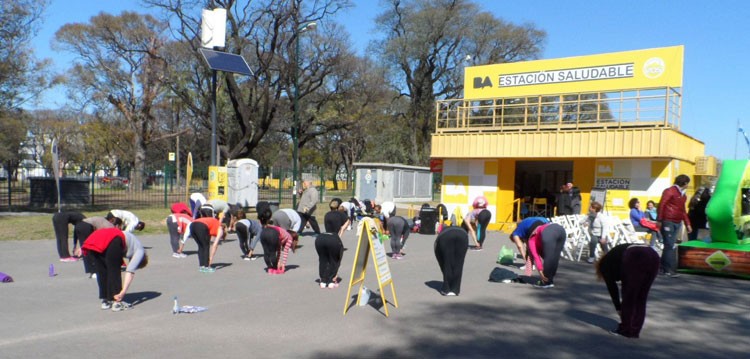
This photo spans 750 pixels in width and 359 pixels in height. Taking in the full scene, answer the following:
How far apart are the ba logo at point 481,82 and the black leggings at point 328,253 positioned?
14055 millimetres

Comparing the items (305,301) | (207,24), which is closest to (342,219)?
(305,301)

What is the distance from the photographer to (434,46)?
42.1m

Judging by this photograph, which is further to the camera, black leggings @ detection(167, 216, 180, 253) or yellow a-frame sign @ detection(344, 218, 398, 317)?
black leggings @ detection(167, 216, 180, 253)

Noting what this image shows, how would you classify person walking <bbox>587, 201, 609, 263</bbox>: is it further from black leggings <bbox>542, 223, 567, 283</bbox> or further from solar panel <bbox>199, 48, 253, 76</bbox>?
solar panel <bbox>199, 48, 253, 76</bbox>

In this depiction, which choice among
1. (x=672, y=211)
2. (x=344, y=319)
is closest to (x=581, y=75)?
(x=672, y=211)

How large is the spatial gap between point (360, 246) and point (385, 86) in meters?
36.4

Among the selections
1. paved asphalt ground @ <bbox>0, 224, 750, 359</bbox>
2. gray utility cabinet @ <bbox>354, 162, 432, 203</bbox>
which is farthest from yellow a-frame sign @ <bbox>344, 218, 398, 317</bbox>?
gray utility cabinet @ <bbox>354, 162, 432, 203</bbox>

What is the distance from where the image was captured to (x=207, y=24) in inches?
837

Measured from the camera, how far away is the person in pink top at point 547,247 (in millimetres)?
8617

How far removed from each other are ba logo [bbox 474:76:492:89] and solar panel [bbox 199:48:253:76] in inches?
341

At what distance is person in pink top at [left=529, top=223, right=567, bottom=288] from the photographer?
8.62 meters

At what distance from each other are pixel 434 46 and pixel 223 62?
23.7 meters

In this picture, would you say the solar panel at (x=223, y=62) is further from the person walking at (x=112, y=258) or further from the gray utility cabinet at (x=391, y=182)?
the person walking at (x=112, y=258)

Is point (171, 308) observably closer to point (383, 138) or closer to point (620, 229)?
point (620, 229)
